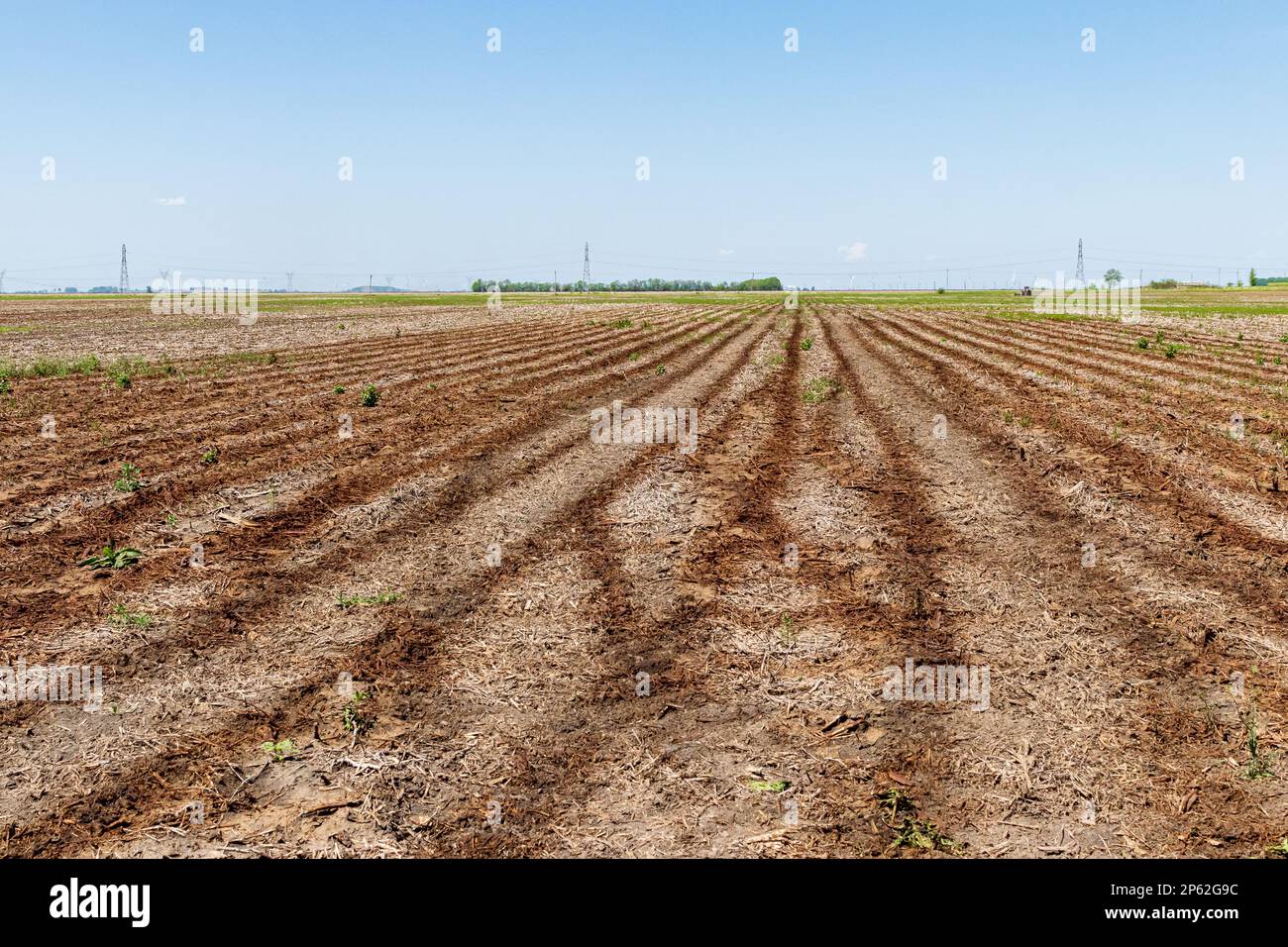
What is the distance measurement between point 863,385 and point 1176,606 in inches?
565

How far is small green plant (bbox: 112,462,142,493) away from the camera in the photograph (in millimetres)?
10812

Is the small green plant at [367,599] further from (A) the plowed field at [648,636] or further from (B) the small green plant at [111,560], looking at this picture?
(B) the small green plant at [111,560]

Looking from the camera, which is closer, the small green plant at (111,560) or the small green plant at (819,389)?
the small green plant at (111,560)

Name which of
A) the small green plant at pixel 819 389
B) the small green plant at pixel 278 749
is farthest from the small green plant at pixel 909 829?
the small green plant at pixel 819 389

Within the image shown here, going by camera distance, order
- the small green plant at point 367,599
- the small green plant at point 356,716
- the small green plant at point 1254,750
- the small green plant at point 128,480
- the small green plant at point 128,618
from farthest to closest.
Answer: the small green plant at point 128,480 → the small green plant at point 367,599 → the small green plant at point 128,618 → the small green plant at point 356,716 → the small green plant at point 1254,750

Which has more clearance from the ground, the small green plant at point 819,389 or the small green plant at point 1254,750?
the small green plant at point 819,389

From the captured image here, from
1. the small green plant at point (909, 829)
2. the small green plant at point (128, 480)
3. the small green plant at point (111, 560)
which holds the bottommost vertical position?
the small green plant at point (909, 829)

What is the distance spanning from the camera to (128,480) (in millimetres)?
10984

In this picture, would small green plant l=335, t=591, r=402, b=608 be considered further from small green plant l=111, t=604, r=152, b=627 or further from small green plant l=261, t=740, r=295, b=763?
small green plant l=261, t=740, r=295, b=763

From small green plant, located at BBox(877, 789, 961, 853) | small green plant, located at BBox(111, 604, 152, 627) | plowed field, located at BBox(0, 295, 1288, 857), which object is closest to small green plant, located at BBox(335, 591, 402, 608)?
plowed field, located at BBox(0, 295, 1288, 857)

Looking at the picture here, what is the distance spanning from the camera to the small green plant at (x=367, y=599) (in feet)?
24.0

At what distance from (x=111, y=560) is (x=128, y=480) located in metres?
3.32

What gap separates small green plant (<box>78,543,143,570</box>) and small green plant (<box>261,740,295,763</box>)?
4.34m

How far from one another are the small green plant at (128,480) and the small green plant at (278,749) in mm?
7530
